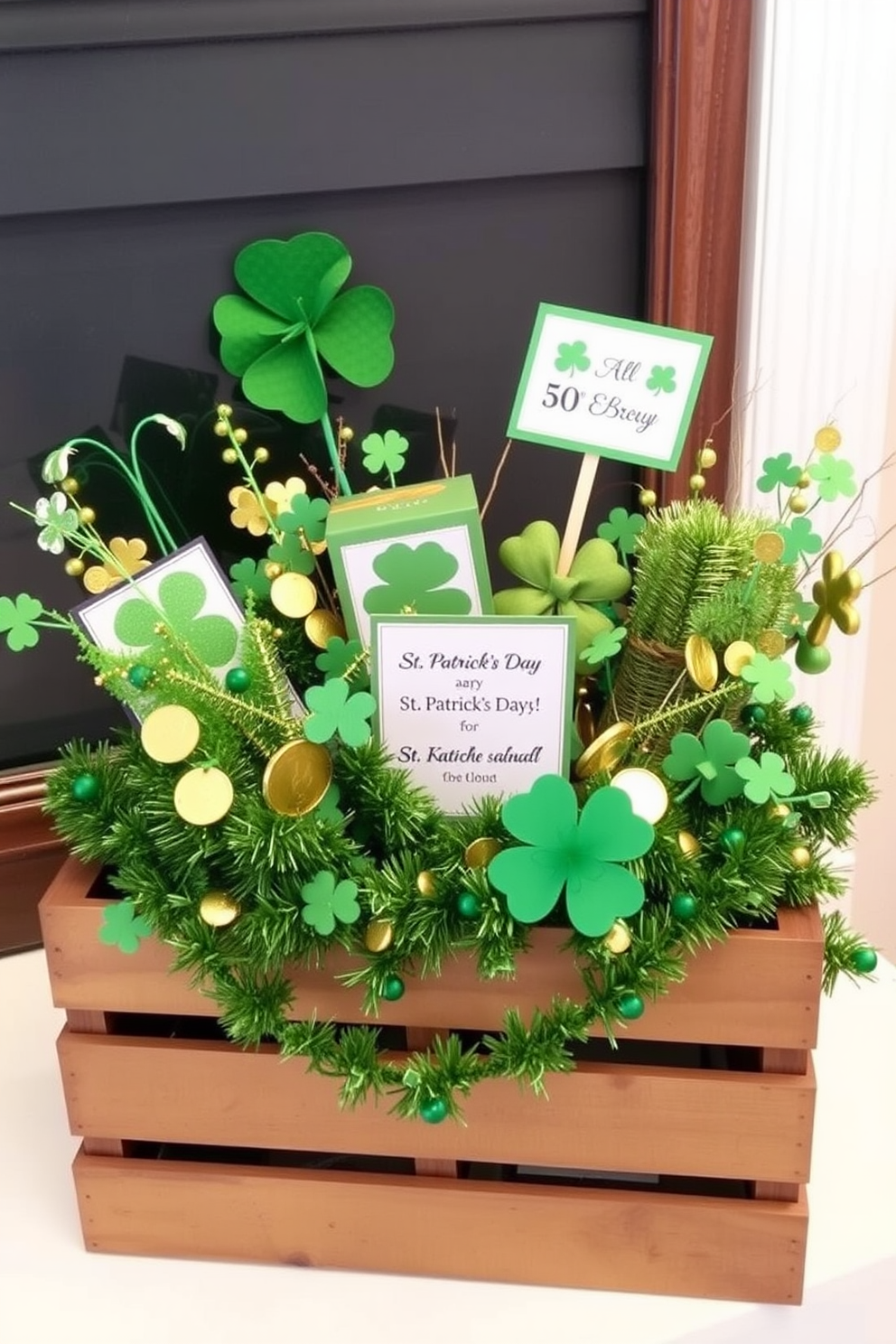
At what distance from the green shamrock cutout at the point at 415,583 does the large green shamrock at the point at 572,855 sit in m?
0.17

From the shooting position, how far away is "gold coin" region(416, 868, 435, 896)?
2.21ft

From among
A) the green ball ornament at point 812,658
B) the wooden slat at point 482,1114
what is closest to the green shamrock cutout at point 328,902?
the wooden slat at point 482,1114

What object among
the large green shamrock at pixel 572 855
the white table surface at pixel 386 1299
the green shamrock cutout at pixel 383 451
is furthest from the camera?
the green shamrock cutout at pixel 383 451

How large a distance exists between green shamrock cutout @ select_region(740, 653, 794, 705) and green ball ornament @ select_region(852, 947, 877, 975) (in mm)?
163

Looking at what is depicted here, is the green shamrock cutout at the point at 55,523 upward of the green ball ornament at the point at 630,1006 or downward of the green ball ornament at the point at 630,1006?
upward

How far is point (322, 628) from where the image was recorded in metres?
0.82

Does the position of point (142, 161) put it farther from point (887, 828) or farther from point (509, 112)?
point (887, 828)

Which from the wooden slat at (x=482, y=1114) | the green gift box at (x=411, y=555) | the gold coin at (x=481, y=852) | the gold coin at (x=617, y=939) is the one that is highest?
the green gift box at (x=411, y=555)

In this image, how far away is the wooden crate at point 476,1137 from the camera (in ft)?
2.29

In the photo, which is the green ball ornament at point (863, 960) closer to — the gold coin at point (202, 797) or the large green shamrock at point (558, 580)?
the large green shamrock at point (558, 580)

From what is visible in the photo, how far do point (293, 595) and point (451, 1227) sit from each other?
1.34 feet

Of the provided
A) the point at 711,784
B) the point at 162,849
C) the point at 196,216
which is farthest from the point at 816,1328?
the point at 196,216

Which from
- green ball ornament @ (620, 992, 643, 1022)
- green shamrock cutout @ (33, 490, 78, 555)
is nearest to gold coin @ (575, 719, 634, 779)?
green ball ornament @ (620, 992, 643, 1022)

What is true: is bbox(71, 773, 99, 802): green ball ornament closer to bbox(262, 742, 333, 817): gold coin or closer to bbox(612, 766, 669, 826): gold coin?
bbox(262, 742, 333, 817): gold coin
